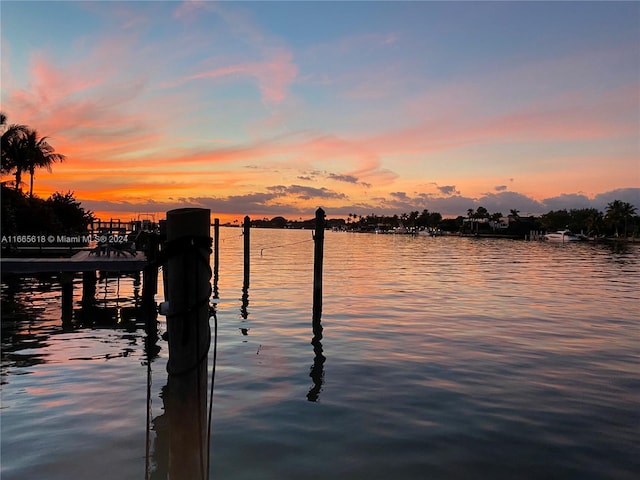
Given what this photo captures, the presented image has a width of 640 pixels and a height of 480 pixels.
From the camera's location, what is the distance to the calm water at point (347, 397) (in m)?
6.97

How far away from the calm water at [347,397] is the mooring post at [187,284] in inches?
31.8

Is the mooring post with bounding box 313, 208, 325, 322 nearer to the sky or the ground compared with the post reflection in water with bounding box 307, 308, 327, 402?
nearer to the sky

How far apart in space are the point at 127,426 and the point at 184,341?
4.71m

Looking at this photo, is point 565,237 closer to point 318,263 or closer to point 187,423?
point 318,263

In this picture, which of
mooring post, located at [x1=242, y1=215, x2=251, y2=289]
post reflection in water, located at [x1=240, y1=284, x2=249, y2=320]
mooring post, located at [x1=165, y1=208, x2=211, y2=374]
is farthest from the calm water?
mooring post, located at [x1=242, y1=215, x2=251, y2=289]

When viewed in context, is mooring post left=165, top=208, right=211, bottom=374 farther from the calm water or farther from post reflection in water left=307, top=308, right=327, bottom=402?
post reflection in water left=307, top=308, right=327, bottom=402

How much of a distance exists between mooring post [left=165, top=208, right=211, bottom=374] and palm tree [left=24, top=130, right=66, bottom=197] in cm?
→ 6038

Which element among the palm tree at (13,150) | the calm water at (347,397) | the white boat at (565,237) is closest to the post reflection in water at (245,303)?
the calm water at (347,397)

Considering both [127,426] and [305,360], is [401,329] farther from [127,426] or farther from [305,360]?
[127,426]

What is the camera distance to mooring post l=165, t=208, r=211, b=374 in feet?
13.8

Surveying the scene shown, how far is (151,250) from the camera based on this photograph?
7797mm

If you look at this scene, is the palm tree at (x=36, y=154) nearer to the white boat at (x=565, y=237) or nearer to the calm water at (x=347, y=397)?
the calm water at (x=347, y=397)

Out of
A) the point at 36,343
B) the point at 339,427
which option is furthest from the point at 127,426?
the point at 36,343

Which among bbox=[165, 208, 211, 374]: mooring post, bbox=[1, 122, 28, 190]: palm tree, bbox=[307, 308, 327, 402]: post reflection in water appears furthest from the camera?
bbox=[1, 122, 28, 190]: palm tree
